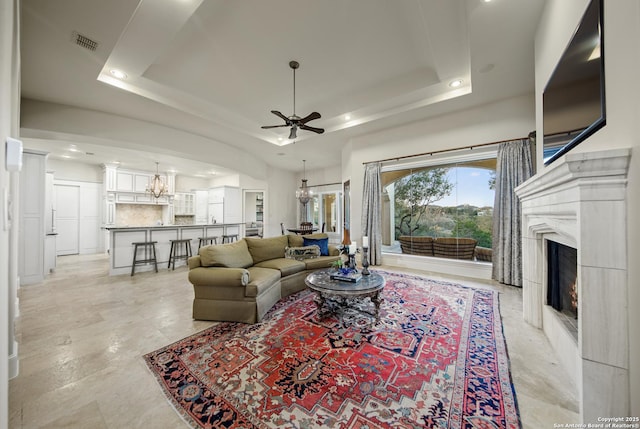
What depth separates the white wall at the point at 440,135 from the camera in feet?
12.7

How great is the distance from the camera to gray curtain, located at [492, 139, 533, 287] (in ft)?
12.4

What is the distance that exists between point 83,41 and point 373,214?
16.9ft

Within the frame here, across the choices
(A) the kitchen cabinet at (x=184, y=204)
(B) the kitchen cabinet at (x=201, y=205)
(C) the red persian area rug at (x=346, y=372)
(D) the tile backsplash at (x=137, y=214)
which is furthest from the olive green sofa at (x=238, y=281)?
(A) the kitchen cabinet at (x=184, y=204)

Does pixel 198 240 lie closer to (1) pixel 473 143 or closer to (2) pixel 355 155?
(2) pixel 355 155

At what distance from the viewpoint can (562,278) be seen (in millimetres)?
2188

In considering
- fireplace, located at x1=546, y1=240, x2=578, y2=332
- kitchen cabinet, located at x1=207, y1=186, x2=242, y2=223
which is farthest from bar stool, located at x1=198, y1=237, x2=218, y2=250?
fireplace, located at x1=546, y1=240, x2=578, y2=332

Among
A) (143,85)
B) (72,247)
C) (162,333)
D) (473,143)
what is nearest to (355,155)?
(473,143)

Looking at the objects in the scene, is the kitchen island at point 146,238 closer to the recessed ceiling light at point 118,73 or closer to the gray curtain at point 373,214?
the recessed ceiling light at point 118,73

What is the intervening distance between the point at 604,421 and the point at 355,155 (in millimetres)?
5277

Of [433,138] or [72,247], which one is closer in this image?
[433,138]

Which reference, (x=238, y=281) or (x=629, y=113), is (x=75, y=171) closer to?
(x=238, y=281)

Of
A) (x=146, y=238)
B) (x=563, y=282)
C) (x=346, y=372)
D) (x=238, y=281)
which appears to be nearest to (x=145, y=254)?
(x=146, y=238)

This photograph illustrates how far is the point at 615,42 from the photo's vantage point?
4.06 ft

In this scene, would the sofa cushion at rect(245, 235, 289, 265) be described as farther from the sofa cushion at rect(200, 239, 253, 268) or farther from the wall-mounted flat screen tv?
the wall-mounted flat screen tv
